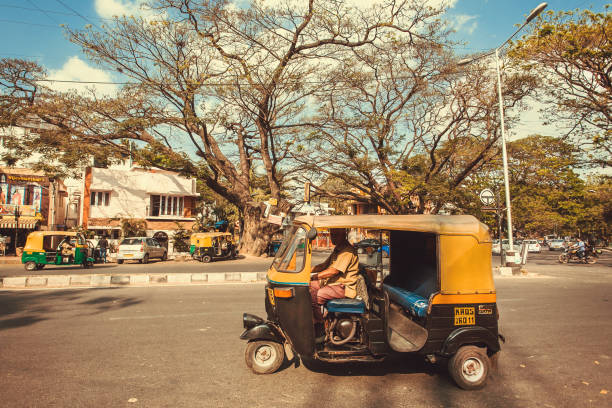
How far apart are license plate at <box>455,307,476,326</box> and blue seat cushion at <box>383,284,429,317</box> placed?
0.34 meters

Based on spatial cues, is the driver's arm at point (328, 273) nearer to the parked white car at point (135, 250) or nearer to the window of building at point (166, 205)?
the parked white car at point (135, 250)

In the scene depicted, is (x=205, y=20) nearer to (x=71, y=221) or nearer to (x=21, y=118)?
(x=21, y=118)

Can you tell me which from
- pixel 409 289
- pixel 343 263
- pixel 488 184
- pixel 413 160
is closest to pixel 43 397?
pixel 343 263

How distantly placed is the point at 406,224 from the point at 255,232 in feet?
73.4

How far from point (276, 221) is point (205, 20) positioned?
17096 millimetres

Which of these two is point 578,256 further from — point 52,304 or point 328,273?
point 52,304

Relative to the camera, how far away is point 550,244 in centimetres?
5206

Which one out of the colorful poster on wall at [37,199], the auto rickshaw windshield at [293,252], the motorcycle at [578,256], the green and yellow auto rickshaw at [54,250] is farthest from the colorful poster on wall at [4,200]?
the motorcycle at [578,256]

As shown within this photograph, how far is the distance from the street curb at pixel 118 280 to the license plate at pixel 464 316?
9.66m

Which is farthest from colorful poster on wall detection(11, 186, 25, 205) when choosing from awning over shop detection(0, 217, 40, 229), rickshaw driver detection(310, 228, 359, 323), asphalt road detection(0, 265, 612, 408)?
rickshaw driver detection(310, 228, 359, 323)

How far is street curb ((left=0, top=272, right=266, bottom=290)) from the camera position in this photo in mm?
11203

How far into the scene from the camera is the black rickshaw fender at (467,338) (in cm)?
426

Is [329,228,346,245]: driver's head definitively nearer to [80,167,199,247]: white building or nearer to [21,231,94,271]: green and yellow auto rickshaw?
[21,231,94,271]: green and yellow auto rickshaw

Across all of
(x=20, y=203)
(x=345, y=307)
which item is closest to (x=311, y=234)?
(x=345, y=307)
